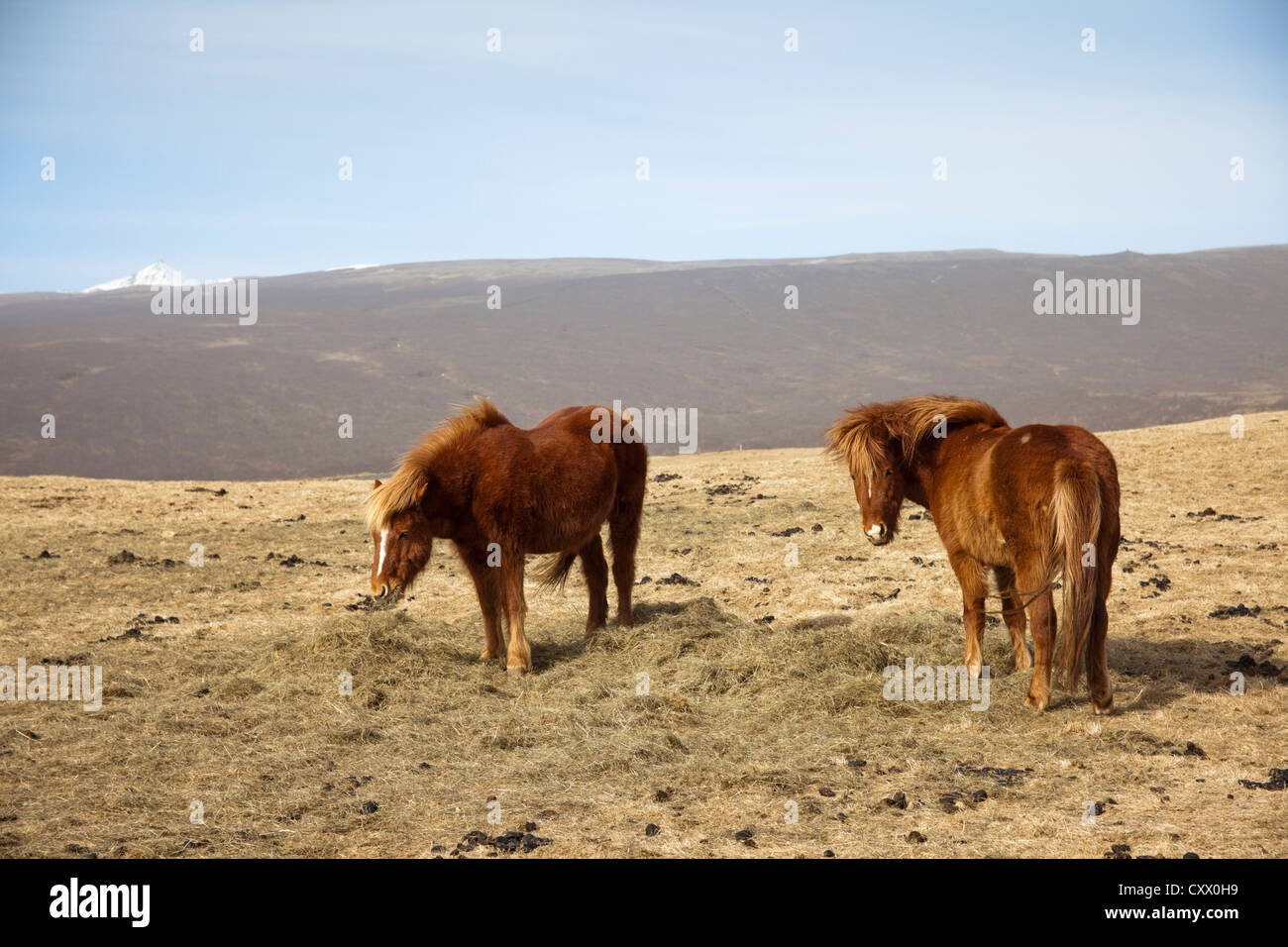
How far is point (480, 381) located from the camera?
151 feet

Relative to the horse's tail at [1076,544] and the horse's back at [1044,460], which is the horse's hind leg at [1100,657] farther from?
the horse's back at [1044,460]

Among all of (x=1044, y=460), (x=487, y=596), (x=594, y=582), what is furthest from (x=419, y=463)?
(x=1044, y=460)

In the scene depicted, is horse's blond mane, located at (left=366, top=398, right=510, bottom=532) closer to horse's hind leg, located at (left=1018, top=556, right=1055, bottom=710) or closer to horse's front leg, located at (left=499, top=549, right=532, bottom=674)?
horse's front leg, located at (left=499, top=549, right=532, bottom=674)

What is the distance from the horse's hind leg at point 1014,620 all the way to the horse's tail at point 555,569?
12.3 feet

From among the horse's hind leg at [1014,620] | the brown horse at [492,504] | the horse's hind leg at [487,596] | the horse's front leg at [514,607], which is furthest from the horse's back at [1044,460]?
the horse's hind leg at [487,596]

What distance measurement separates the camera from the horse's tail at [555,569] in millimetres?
9203

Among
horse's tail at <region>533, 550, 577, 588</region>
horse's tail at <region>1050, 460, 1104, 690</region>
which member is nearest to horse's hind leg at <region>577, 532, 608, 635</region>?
horse's tail at <region>533, 550, 577, 588</region>

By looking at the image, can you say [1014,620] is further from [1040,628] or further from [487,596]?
[487,596]

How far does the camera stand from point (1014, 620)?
741cm

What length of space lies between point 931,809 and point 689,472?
43.9 ft

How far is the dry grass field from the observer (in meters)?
5.02

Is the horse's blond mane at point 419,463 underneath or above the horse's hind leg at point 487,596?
above

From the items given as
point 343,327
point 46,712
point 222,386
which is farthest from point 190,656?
point 343,327
